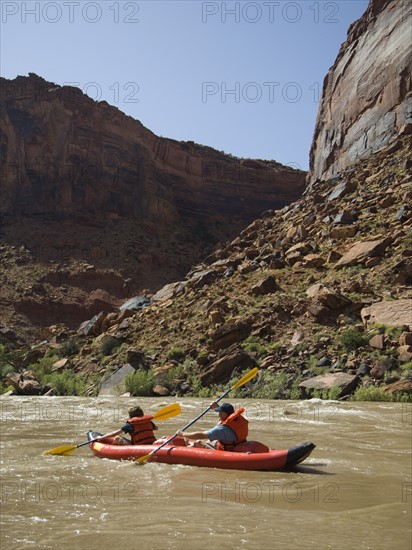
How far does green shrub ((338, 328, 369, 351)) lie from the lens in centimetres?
1449

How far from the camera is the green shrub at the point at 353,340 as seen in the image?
14492 mm

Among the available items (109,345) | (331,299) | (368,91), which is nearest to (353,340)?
(331,299)

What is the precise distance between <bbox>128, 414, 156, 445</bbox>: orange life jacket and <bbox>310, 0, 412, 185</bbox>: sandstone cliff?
21597mm

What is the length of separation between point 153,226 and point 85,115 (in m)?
11.0

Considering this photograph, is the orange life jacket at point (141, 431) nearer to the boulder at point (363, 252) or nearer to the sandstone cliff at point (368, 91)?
the boulder at point (363, 252)

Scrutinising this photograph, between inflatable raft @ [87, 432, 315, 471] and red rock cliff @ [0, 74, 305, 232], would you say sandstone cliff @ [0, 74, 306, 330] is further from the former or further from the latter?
inflatable raft @ [87, 432, 315, 471]

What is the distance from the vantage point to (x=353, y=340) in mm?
14547

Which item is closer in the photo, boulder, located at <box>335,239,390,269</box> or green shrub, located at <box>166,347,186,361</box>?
green shrub, located at <box>166,347,186,361</box>

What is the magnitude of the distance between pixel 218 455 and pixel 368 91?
Answer: 2712 centimetres

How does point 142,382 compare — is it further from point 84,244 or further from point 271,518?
point 84,244

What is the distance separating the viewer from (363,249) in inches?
738

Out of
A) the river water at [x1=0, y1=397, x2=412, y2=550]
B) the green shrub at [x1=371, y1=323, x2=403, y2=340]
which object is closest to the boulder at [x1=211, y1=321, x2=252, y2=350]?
the green shrub at [x1=371, y1=323, x2=403, y2=340]

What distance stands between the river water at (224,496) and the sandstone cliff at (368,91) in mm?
20466

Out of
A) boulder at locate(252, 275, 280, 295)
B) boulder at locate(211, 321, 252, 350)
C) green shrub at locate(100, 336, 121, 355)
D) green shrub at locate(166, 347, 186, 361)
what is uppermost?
boulder at locate(252, 275, 280, 295)
